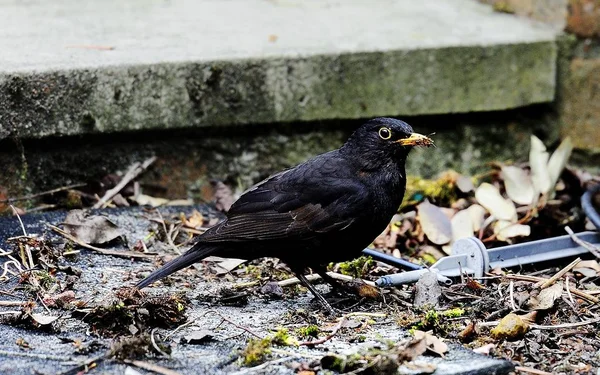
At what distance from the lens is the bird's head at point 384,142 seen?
12.5 feet

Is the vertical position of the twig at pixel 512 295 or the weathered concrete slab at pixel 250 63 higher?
the weathered concrete slab at pixel 250 63

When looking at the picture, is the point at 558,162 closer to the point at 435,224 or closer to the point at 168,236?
the point at 435,224

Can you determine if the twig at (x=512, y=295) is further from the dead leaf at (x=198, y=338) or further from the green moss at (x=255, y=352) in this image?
the dead leaf at (x=198, y=338)

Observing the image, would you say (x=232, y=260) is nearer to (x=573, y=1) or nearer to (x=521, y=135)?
(x=521, y=135)

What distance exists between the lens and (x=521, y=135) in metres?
5.43

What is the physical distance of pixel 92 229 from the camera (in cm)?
402

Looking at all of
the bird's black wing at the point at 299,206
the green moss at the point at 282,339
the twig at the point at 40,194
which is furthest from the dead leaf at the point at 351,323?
the twig at the point at 40,194

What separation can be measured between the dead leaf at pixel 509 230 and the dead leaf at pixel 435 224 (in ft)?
0.78

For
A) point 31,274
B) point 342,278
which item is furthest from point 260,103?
point 31,274

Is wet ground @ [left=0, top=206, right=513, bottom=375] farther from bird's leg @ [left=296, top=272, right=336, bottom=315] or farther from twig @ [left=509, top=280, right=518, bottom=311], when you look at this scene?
twig @ [left=509, top=280, right=518, bottom=311]

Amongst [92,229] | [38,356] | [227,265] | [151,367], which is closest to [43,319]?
[38,356]

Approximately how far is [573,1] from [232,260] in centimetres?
270

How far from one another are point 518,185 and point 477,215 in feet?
1.10

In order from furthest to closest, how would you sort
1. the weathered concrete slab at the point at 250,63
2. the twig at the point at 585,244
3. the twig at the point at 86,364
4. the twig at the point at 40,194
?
the weathered concrete slab at the point at 250,63
the twig at the point at 40,194
the twig at the point at 585,244
the twig at the point at 86,364
